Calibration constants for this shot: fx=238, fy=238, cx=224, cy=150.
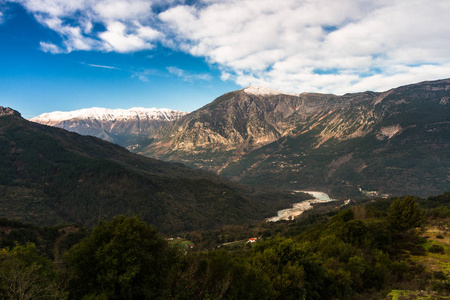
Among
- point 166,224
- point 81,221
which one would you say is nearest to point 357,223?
point 166,224

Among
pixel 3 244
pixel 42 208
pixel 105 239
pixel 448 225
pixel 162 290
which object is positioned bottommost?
pixel 42 208

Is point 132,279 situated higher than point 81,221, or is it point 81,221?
point 132,279

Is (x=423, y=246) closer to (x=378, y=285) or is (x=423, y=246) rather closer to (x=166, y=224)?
(x=378, y=285)

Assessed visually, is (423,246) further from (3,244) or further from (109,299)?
(3,244)

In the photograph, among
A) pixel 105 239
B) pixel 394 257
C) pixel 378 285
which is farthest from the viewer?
pixel 394 257

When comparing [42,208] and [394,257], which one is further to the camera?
[42,208]

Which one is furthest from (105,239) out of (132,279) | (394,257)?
(394,257)

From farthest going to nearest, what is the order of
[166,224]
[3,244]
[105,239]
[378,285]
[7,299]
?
[166,224], [3,244], [378,285], [105,239], [7,299]
